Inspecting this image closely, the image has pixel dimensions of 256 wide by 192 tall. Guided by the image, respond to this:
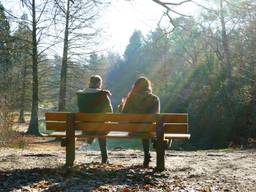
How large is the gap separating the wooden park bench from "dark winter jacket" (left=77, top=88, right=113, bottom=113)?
658 mm

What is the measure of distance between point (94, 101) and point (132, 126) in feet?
4.09

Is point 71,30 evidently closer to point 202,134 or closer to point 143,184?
point 202,134

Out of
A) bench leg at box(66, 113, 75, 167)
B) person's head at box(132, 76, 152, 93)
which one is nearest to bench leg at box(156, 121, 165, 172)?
person's head at box(132, 76, 152, 93)

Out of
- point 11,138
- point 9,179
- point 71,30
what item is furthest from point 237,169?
point 71,30

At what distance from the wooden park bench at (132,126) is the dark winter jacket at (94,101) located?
2.16 feet

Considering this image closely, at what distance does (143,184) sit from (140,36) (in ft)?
222

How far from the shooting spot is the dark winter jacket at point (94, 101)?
10391 millimetres

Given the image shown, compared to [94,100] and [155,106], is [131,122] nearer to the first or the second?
[155,106]

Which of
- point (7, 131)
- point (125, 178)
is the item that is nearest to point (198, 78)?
point (7, 131)

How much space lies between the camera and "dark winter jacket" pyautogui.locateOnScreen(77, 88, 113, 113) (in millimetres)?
10391

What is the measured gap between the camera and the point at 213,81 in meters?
30.4

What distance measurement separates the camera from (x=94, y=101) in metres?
10.4

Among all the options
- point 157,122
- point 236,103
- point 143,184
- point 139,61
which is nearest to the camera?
point 143,184

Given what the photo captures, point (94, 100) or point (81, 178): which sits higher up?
point (94, 100)
